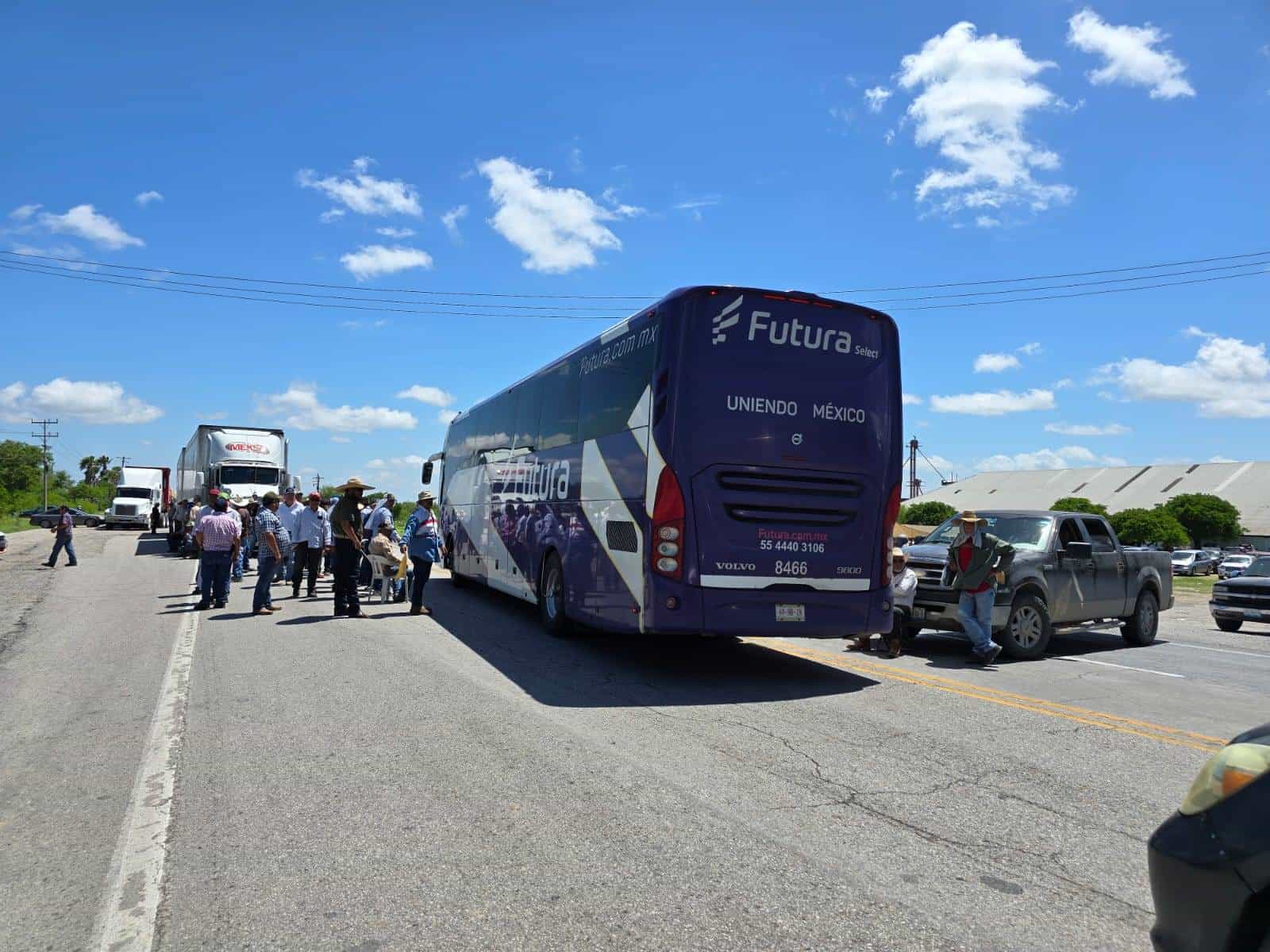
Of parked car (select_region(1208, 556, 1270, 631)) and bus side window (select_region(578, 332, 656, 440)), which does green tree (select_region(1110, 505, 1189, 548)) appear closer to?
parked car (select_region(1208, 556, 1270, 631))

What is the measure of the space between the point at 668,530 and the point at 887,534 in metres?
2.34

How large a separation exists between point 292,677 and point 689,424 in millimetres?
4376

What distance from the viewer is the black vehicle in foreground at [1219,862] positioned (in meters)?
2.20

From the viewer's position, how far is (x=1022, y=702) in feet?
26.6

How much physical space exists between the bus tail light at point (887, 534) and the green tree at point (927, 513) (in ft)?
235

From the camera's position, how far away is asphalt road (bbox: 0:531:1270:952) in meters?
3.56

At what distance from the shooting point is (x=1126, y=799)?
5.17 m

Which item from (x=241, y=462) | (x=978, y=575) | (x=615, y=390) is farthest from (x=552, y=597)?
(x=241, y=462)

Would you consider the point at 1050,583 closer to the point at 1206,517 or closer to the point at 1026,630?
the point at 1026,630

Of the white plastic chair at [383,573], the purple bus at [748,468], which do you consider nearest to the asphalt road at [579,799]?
the purple bus at [748,468]

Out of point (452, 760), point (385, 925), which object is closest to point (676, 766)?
point (452, 760)

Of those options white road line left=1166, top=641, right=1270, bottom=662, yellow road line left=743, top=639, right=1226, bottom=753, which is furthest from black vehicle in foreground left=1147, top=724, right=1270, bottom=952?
white road line left=1166, top=641, right=1270, bottom=662

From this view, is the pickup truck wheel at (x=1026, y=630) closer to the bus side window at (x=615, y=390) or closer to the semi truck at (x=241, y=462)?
the bus side window at (x=615, y=390)

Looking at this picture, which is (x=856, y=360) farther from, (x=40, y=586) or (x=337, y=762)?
(x=40, y=586)
